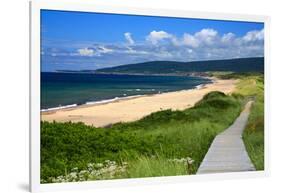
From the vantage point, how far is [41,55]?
5.75 meters

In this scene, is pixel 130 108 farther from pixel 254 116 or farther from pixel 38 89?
pixel 254 116

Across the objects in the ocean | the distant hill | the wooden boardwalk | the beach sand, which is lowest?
the wooden boardwalk

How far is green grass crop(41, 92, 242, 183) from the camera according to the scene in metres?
5.80

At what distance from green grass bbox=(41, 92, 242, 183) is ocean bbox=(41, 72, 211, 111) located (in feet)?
0.84

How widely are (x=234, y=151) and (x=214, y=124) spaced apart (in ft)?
1.40

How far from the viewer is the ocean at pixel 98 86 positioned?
19.0 ft

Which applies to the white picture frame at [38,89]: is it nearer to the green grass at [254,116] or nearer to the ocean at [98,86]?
the ocean at [98,86]

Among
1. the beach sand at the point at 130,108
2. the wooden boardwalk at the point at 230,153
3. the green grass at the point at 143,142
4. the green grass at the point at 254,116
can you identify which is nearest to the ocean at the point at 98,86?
the beach sand at the point at 130,108

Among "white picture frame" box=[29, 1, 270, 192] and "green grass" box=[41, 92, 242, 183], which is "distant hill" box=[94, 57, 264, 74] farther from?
"white picture frame" box=[29, 1, 270, 192]

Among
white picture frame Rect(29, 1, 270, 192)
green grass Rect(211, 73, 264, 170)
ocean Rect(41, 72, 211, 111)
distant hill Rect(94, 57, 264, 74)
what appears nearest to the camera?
white picture frame Rect(29, 1, 270, 192)

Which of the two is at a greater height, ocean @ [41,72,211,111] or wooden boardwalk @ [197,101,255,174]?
ocean @ [41,72,211,111]

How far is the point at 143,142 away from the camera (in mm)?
6219

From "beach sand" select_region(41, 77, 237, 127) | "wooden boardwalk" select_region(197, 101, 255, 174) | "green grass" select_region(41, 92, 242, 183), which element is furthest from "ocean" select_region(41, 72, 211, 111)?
"wooden boardwalk" select_region(197, 101, 255, 174)

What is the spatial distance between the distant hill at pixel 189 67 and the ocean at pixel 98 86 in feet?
0.23
